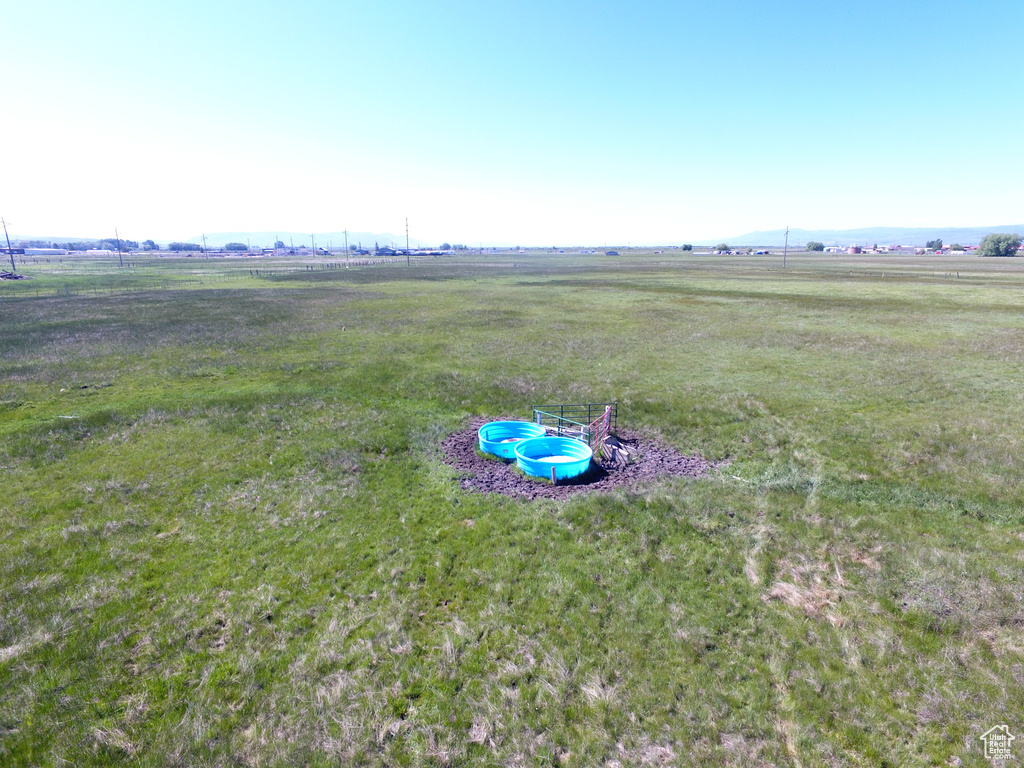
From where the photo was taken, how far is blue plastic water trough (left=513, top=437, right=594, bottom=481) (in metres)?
17.9

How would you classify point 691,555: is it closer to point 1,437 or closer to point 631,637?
point 631,637

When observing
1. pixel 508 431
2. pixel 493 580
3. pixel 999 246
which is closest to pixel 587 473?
pixel 508 431

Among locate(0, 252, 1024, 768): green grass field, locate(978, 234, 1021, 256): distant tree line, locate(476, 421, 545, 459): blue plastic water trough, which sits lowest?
locate(0, 252, 1024, 768): green grass field

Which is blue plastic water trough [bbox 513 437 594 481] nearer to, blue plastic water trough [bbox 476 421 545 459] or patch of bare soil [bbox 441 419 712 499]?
patch of bare soil [bbox 441 419 712 499]

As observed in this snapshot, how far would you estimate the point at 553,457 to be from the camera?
2022 cm

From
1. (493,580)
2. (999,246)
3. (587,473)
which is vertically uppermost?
(999,246)

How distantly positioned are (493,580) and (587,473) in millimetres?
7243

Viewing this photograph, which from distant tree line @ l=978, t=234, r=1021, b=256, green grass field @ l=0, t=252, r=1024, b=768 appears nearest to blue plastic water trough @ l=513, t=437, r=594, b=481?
green grass field @ l=0, t=252, r=1024, b=768

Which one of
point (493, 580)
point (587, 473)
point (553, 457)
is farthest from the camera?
point (553, 457)

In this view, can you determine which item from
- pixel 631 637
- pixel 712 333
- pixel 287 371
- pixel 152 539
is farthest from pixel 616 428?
pixel 712 333

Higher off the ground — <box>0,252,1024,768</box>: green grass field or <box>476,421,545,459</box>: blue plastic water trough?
<box>476,421,545,459</box>: blue plastic water trough

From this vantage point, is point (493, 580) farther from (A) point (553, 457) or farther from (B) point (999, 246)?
(B) point (999, 246)

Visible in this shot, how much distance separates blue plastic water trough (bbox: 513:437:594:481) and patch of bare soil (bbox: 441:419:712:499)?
0.34m

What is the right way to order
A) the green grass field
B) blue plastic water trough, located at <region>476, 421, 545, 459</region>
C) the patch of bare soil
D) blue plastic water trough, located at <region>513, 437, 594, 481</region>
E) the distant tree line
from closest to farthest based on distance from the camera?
the green grass field → the patch of bare soil → blue plastic water trough, located at <region>513, 437, 594, 481</region> → blue plastic water trough, located at <region>476, 421, 545, 459</region> → the distant tree line
